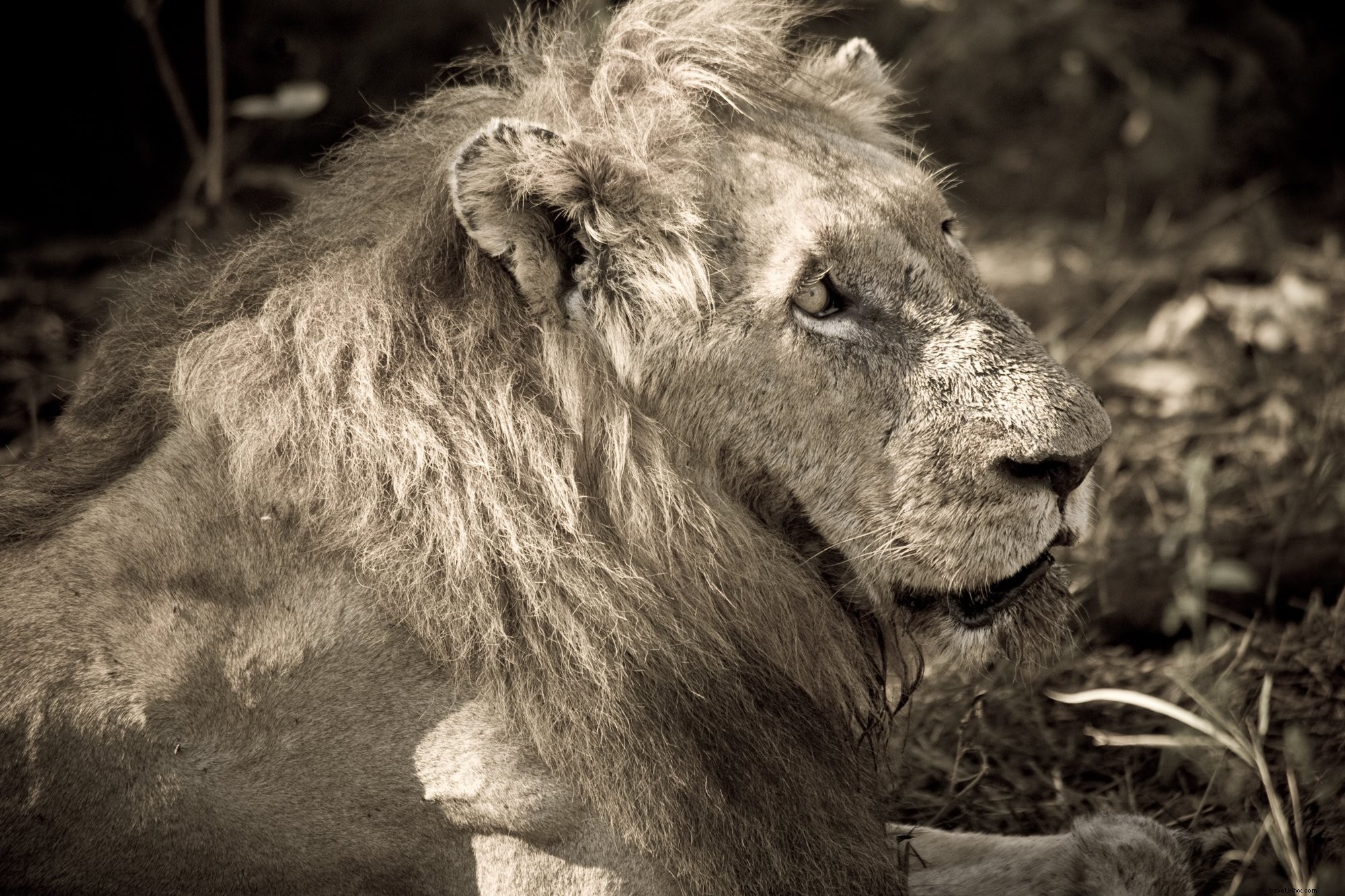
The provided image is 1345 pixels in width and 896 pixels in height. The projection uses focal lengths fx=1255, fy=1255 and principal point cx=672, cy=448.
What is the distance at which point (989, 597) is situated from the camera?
8.72 ft

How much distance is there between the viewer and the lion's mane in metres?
2.46

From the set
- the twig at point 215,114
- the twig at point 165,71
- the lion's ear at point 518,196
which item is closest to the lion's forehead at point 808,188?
the lion's ear at point 518,196

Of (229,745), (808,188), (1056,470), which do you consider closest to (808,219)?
(808,188)

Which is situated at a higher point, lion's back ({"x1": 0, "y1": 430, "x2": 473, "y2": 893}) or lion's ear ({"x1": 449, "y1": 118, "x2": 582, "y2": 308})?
lion's ear ({"x1": 449, "y1": 118, "x2": 582, "y2": 308})

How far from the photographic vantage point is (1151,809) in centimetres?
332

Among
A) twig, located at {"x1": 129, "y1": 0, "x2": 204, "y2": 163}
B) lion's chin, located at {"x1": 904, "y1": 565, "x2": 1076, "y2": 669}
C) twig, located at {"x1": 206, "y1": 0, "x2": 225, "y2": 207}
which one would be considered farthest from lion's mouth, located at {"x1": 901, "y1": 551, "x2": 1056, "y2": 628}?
twig, located at {"x1": 129, "y1": 0, "x2": 204, "y2": 163}

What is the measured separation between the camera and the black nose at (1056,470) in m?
2.50

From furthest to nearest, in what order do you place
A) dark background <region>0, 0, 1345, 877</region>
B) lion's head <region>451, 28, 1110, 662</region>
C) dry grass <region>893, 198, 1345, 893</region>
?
dark background <region>0, 0, 1345, 877</region> → dry grass <region>893, 198, 1345, 893</region> → lion's head <region>451, 28, 1110, 662</region>

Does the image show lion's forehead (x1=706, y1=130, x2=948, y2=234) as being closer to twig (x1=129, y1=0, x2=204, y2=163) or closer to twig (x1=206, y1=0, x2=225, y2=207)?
twig (x1=206, y1=0, x2=225, y2=207)

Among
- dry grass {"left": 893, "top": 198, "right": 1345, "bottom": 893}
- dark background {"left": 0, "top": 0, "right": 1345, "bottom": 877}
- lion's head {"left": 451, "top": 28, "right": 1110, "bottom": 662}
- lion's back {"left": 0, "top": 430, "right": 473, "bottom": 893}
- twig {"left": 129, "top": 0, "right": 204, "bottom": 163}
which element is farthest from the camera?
twig {"left": 129, "top": 0, "right": 204, "bottom": 163}

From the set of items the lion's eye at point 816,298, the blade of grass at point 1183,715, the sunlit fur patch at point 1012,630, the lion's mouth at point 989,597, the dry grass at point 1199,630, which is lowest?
the dry grass at point 1199,630

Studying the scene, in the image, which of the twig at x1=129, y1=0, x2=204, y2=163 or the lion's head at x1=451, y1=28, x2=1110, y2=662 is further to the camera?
the twig at x1=129, y1=0, x2=204, y2=163

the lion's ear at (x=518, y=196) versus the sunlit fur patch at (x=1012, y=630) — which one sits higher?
the lion's ear at (x=518, y=196)

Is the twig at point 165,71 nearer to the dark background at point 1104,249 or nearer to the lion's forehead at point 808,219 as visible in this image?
the dark background at point 1104,249
